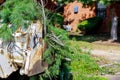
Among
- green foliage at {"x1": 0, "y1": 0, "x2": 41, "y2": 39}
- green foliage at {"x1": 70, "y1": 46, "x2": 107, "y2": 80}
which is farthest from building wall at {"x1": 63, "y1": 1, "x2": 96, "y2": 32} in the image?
green foliage at {"x1": 0, "y1": 0, "x2": 41, "y2": 39}

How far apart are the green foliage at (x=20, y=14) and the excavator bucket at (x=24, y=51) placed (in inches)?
4.8

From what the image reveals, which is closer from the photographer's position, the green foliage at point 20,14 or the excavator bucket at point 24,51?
the excavator bucket at point 24,51

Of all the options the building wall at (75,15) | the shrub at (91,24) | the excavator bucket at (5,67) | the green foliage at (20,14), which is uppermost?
the green foliage at (20,14)

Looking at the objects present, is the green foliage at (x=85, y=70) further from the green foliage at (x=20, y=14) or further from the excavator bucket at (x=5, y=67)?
the excavator bucket at (x=5, y=67)

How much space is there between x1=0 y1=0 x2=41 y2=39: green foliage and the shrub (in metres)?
16.6

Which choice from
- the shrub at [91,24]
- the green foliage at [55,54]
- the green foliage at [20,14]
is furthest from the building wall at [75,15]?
the green foliage at [20,14]

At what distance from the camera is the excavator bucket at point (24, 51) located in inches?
273

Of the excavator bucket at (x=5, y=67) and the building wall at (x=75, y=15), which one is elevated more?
the excavator bucket at (x=5, y=67)

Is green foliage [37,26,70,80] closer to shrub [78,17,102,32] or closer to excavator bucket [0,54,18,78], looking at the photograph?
excavator bucket [0,54,18,78]

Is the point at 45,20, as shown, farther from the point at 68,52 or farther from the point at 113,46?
the point at 113,46

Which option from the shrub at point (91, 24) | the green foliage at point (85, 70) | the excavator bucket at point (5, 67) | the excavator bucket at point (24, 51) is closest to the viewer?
the excavator bucket at point (24, 51)

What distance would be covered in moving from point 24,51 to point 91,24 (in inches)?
681

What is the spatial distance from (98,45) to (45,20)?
37.2ft

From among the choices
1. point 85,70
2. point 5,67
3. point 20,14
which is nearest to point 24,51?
point 5,67
